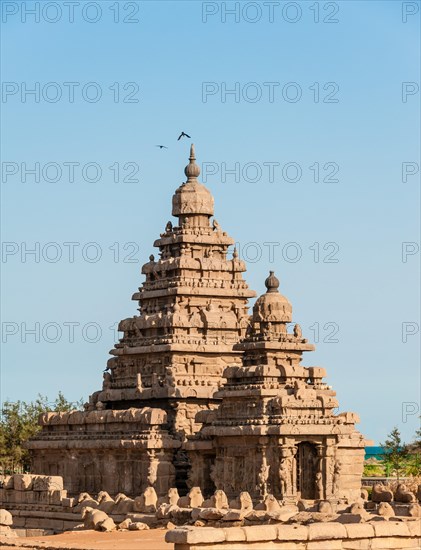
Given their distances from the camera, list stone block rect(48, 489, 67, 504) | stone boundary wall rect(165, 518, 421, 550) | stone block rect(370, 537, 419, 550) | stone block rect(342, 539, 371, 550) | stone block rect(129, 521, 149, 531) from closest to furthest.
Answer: stone boundary wall rect(165, 518, 421, 550)
stone block rect(342, 539, 371, 550)
stone block rect(370, 537, 419, 550)
stone block rect(129, 521, 149, 531)
stone block rect(48, 489, 67, 504)

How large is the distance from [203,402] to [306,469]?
937 cm

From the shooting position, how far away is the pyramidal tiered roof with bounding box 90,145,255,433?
87.2 m

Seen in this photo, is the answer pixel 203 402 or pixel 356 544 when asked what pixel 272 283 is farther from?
pixel 356 544

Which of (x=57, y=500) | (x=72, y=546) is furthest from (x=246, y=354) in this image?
(x=72, y=546)

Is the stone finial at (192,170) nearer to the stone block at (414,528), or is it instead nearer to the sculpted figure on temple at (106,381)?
the sculpted figure on temple at (106,381)

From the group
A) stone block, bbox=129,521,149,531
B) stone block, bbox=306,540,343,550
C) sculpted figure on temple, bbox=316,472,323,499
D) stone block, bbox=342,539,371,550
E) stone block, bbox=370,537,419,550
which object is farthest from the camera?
sculpted figure on temple, bbox=316,472,323,499

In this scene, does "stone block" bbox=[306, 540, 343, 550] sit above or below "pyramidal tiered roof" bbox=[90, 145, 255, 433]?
below

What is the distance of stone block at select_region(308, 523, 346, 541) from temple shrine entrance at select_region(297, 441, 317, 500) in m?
27.1

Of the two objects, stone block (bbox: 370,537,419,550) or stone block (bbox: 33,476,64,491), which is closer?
stone block (bbox: 370,537,419,550)

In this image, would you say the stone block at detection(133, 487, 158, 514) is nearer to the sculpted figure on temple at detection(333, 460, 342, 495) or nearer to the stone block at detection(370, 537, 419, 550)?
the sculpted figure on temple at detection(333, 460, 342, 495)

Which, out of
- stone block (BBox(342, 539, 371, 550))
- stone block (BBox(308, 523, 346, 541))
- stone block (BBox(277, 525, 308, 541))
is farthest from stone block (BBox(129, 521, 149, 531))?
stone block (BBox(277, 525, 308, 541))

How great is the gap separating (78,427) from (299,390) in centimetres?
1393

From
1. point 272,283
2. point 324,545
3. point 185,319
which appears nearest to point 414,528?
point 324,545

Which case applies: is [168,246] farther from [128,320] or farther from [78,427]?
[78,427]
